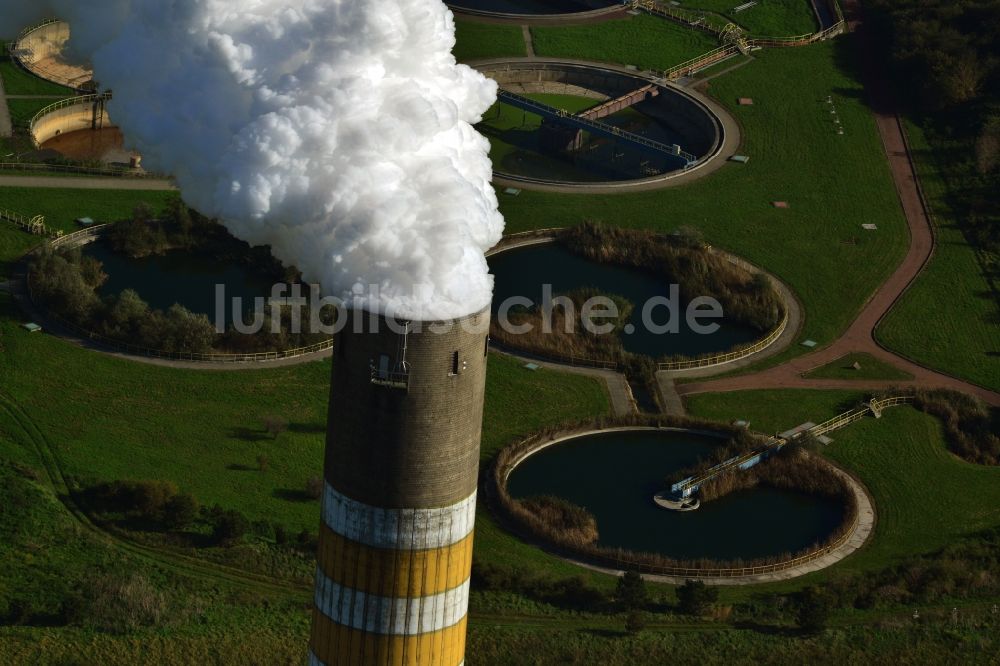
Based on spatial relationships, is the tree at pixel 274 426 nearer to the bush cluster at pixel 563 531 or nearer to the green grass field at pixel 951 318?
the bush cluster at pixel 563 531

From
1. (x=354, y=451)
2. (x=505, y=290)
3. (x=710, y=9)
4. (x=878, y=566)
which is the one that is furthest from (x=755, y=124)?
(x=354, y=451)

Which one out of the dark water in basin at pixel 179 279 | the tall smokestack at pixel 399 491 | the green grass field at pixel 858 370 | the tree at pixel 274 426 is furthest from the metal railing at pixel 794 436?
the tall smokestack at pixel 399 491

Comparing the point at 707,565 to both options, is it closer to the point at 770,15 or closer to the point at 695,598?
the point at 695,598

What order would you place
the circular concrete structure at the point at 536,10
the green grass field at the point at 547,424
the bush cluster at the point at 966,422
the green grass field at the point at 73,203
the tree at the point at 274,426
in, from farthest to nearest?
the circular concrete structure at the point at 536,10
the green grass field at the point at 73,203
the bush cluster at the point at 966,422
the tree at the point at 274,426
the green grass field at the point at 547,424

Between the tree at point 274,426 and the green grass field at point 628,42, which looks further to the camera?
the green grass field at point 628,42

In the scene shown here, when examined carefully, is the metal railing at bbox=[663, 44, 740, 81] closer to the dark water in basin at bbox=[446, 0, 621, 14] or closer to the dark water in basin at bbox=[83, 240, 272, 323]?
the dark water in basin at bbox=[446, 0, 621, 14]

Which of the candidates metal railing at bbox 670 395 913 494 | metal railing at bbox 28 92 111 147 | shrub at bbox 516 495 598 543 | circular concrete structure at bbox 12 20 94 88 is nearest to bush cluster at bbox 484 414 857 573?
shrub at bbox 516 495 598 543
